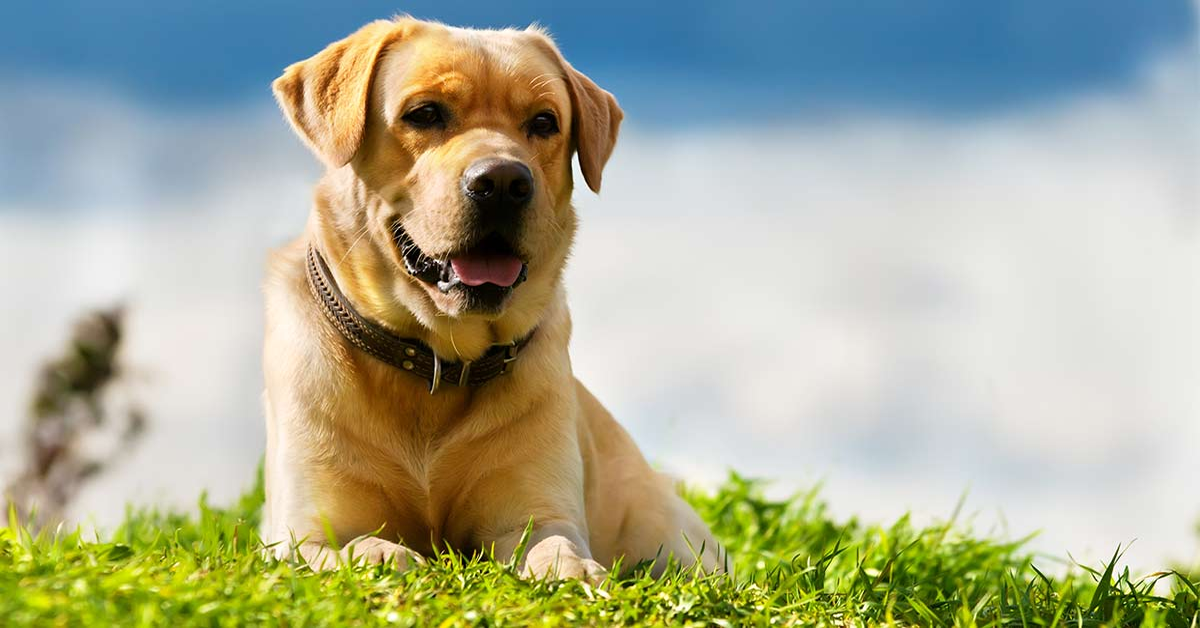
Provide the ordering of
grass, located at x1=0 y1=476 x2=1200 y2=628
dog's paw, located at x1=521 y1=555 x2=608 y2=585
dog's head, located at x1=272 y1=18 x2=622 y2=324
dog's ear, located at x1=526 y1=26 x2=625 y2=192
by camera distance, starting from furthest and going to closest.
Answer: dog's ear, located at x1=526 y1=26 x2=625 y2=192 → dog's head, located at x1=272 y1=18 x2=622 y2=324 → dog's paw, located at x1=521 y1=555 x2=608 y2=585 → grass, located at x1=0 y1=476 x2=1200 y2=628

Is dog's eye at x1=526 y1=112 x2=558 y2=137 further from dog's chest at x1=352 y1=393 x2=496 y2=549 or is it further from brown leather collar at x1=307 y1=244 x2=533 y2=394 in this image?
dog's chest at x1=352 y1=393 x2=496 y2=549

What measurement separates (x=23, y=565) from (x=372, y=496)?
1326mm

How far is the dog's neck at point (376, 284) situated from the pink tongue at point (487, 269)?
A: 179 mm

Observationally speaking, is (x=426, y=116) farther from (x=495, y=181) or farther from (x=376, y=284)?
(x=376, y=284)

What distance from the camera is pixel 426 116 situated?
433 cm

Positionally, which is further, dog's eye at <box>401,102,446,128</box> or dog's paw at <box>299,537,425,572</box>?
dog's eye at <box>401,102,446,128</box>

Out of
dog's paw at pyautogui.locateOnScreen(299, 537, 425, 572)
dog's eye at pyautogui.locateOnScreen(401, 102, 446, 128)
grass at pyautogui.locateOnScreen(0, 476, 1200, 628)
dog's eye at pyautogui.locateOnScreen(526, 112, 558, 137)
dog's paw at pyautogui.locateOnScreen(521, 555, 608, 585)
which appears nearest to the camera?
grass at pyautogui.locateOnScreen(0, 476, 1200, 628)

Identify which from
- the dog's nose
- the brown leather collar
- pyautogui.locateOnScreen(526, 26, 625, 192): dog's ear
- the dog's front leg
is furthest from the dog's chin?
the dog's front leg

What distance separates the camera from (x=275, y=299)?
15.4 feet

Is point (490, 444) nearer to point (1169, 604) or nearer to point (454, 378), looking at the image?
point (454, 378)

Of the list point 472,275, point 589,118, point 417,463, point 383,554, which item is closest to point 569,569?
point 383,554

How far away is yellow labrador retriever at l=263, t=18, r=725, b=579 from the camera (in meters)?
4.19

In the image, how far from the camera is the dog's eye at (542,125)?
14.8 feet

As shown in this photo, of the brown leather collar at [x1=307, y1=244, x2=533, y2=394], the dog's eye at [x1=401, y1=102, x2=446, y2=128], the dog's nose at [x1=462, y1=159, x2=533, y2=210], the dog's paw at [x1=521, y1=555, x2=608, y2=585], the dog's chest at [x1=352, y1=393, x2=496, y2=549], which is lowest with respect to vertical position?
the dog's paw at [x1=521, y1=555, x2=608, y2=585]
